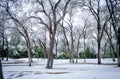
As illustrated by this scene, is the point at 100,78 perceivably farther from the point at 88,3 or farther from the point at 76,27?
the point at 76,27

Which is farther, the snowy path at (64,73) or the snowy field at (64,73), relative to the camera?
the snowy field at (64,73)

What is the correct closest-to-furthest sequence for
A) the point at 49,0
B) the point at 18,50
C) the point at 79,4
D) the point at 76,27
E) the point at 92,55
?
the point at 49,0 → the point at 79,4 → the point at 76,27 → the point at 18,50 → the point at 92,55

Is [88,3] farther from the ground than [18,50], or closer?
farther from the ground

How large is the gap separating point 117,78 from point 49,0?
15.4m

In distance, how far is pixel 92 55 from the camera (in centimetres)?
7531

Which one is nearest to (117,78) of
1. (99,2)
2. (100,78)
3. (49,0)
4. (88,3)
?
(100,78)

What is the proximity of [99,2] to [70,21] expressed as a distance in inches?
587

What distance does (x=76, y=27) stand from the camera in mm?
61906

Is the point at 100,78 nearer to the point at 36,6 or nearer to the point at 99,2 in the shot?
the point at 36,6

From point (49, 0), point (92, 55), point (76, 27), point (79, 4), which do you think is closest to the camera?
point (49, 0)

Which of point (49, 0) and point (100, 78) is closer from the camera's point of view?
point (100, 78)

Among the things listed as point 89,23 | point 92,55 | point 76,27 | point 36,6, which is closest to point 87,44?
point 92,55

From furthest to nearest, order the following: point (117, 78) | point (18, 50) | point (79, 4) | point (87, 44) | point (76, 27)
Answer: point (87, 44) < point (18, 50) < point (76, 27) < point (79, 4) < point (117, 78)

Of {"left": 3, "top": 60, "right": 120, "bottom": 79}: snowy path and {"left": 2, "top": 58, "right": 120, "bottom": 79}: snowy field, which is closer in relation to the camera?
{"left": 3, "top": 60, "right": 120, "bottom": 79}: snowy path
